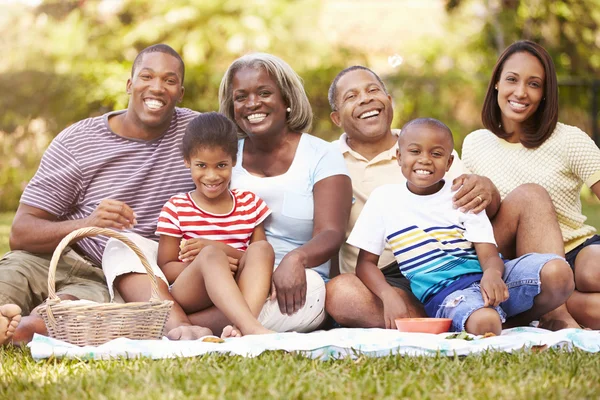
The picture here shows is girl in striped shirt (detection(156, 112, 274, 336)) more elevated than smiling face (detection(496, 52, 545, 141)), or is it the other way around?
smiling face (detection(496, 52, 545, 141))

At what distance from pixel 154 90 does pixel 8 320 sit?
5.01ft

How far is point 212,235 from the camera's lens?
13.1 feet

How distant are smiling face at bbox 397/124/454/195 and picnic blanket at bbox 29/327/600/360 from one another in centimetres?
85

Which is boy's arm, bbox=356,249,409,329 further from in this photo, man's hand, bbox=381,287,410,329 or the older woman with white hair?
the older woman with white hair

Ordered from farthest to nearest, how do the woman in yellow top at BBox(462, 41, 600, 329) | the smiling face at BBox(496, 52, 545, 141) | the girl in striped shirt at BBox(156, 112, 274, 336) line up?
the smiling face at BBox(496, 52, 545, 141) < the woman in yellow top at BBox(462, 41, 600, 329) < the girl in striped shirt at BBox(156, 112, 274, 336)

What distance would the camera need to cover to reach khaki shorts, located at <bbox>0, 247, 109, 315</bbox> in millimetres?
4043

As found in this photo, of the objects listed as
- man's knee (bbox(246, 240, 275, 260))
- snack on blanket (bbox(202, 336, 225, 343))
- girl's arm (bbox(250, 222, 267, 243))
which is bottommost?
snack on blanket (bbox(202, 336, 225, 343))

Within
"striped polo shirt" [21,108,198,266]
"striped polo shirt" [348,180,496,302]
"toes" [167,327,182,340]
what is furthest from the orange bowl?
"striped polo shirt" [21,108,198,266]

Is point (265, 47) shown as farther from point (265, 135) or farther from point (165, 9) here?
point (265, 135)

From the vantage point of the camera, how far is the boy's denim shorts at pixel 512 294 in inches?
141

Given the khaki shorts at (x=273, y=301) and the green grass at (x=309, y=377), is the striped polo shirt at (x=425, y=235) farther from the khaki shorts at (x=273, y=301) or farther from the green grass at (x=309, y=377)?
the green grass at (x=309, y=377)

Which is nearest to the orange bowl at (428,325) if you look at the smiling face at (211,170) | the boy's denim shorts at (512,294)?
the boy's denim shorts at (512,294)

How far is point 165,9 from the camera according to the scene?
57.7ft

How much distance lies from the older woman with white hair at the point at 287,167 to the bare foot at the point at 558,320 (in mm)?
1131
